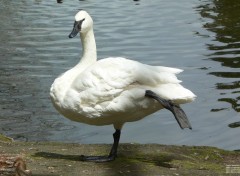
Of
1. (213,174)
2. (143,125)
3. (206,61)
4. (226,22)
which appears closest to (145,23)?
(226,22)

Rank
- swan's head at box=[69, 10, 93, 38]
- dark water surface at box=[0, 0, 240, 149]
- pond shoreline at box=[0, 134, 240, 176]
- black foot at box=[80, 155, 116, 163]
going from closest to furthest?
pond shoreline at box=[0, 134, 240, 176]
black foot at box=[80, 155, 116, 163]
swan's head at box=[69, 10, 93, 38]
dark water surface at box=[0, 0, 240, 149]

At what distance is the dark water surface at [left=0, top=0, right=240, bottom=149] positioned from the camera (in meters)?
11.2

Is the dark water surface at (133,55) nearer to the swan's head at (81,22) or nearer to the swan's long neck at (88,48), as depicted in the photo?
the swan's long neck at (88,48)

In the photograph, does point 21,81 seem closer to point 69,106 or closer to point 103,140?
point 103,140

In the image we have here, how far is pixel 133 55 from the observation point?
15609 mm

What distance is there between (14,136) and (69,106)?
15.9 ft

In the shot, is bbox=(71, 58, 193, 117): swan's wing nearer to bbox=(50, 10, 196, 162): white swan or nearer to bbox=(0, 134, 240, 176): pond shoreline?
bbox=(50, 10, 196, 162): white swan

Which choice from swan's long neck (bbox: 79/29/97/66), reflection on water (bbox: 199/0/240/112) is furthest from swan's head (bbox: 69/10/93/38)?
reflection on water (bbox: 199/0/240/112)

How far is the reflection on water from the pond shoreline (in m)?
3.88

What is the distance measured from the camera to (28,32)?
18.8m

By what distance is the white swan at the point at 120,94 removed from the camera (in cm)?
626

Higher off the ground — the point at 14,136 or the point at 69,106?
the point at 69,106

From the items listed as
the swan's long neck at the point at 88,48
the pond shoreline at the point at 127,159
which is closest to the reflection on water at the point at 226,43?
the pond shoreline at the point at 127,159

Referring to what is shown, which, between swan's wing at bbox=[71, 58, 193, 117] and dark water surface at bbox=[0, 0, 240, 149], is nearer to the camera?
swan's wing at bbox=[71, 58, 193, 117]
